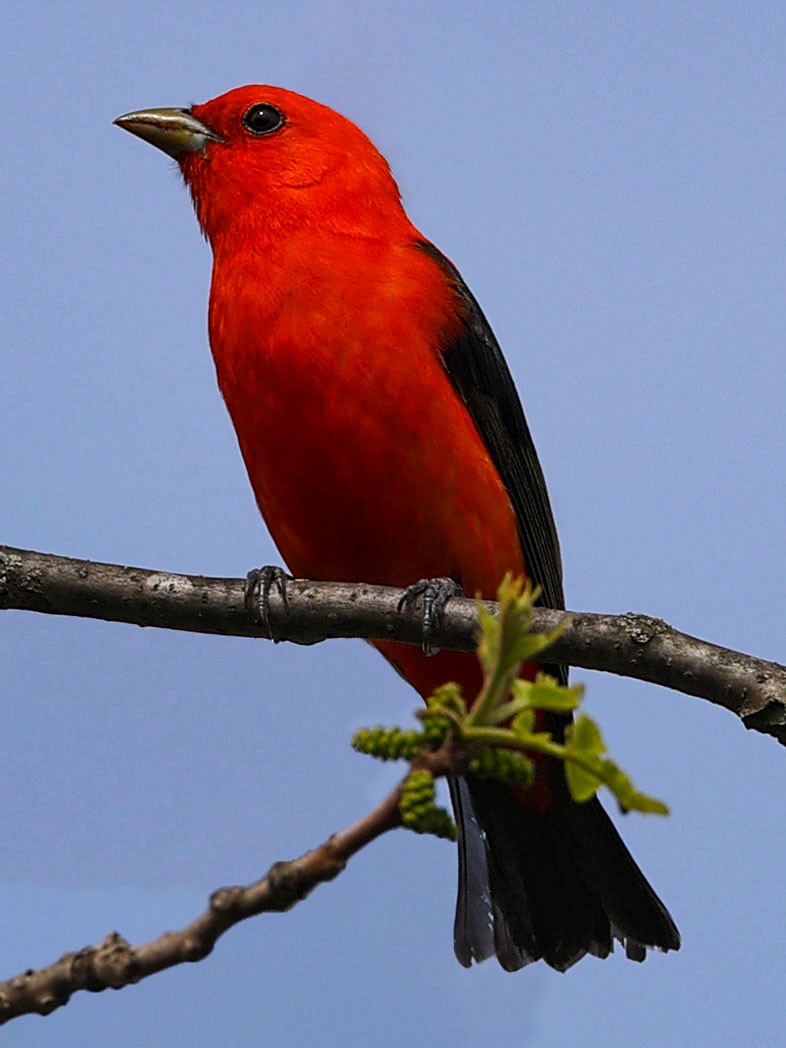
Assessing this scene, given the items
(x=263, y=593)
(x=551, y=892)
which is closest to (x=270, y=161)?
(x=263, y=593)

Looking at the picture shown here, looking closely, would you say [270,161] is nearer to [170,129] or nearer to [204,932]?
[170,129]

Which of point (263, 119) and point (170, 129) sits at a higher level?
point (170, 129)

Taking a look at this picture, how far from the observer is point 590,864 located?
17.1 feet

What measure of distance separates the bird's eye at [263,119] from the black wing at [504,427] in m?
0.75

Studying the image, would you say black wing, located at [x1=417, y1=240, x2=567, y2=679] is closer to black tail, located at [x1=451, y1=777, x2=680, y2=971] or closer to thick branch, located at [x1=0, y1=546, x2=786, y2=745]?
black tail, located at [x1=451, y1=777, x2=680, y2=971]

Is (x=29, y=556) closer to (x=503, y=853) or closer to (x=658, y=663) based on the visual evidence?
(x=658, y=663)

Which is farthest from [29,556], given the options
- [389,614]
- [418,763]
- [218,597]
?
[418,763]

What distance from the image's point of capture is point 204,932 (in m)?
1.46

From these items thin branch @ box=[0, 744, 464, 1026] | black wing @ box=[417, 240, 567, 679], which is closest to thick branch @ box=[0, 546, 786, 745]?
black wing @ box=[417, 240, 567, 679]

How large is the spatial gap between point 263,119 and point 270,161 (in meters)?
0.25

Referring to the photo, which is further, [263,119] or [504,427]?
[263,119]

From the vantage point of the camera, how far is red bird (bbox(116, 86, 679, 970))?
456 cm

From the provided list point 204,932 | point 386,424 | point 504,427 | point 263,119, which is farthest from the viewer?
point 263,119

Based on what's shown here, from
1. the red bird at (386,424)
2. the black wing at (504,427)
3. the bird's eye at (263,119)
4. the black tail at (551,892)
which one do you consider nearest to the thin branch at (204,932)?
the red bird at (386,424)
